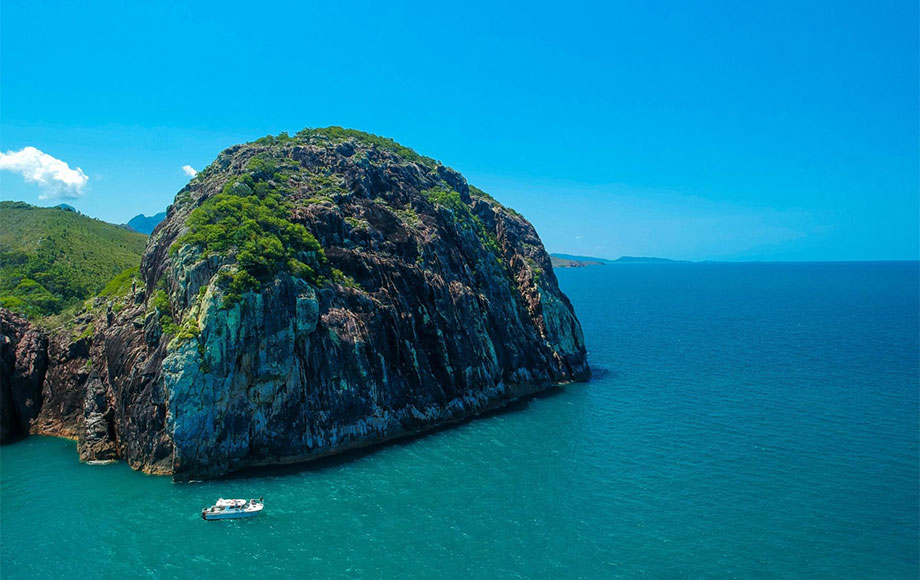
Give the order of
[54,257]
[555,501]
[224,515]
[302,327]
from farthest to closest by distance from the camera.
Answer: [54,257] → [302,327] → [555,501] → [224,515]

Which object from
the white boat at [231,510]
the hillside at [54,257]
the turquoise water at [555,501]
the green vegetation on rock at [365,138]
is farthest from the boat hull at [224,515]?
the green vegetation on rock at [365,138]

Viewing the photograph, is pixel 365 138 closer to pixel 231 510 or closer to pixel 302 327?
pixel 302 327

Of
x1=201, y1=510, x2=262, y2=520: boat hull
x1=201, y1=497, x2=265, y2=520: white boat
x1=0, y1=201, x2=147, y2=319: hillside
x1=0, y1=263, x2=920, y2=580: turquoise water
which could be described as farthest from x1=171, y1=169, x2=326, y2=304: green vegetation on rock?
x1=0, y1=201, x2=147, y2=319: hillside

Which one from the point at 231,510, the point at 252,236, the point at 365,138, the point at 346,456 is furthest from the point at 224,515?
the point at 365,138

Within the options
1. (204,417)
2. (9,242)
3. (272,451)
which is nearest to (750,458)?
(272,451)

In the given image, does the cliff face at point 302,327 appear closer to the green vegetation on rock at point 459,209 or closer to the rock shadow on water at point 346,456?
the green vegetation on rock at point 459,209

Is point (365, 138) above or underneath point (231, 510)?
above

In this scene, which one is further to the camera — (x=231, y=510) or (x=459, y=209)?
(x=459, y=209)

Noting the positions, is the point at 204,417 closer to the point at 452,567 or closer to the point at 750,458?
the point at 452,567
